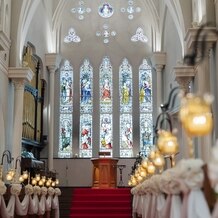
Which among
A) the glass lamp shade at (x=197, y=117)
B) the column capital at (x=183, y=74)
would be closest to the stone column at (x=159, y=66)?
the column capital at (x=183, y=74)

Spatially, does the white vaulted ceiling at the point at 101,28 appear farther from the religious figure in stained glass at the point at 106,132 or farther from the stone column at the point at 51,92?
the religious figure in stained glass at the point at 106,132

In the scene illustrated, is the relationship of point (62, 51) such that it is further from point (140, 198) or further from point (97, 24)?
point (140, 198)

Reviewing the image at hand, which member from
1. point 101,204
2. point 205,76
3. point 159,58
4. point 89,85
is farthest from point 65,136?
point 205,76

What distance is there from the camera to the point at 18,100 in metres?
18.1

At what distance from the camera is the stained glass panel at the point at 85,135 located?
77.0 feet

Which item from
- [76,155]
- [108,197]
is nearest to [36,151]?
[76,155]

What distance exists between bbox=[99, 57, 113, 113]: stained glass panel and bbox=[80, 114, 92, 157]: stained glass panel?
0.93 metres

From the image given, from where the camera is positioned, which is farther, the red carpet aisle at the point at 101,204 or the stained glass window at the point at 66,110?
the stained glass window at the point at 66,110

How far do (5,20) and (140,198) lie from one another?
9454 mm

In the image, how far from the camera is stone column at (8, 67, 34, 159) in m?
17.5

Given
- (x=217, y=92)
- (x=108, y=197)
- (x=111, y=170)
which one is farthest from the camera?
(x=111, y=170)

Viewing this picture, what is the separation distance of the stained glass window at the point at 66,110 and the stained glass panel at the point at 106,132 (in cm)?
164

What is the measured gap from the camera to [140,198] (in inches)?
474

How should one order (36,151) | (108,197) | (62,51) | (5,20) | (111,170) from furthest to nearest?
(62,51), (36,151), (111,170), (5,20), (108,197)
